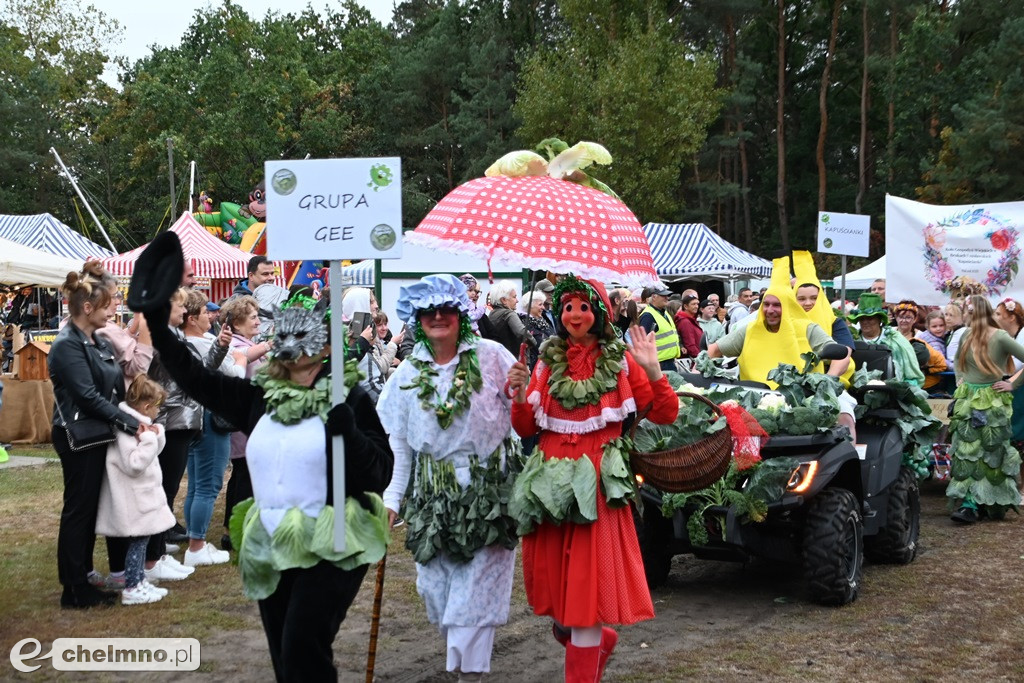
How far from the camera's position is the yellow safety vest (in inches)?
493

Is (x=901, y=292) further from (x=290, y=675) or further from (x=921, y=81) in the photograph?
(x=921, y=81)

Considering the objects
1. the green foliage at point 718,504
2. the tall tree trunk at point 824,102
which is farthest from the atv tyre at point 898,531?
the tall tree trunk at point 824,102

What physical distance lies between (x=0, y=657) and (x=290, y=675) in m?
2.74

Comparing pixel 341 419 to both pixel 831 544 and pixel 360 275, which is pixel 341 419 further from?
pixel 360 275

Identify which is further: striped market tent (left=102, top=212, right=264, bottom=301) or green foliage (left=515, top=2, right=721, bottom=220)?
green foliage (left=515, top=2, right=721, bottom=220)

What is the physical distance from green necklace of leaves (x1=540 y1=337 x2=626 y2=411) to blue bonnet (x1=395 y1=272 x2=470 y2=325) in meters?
0.48

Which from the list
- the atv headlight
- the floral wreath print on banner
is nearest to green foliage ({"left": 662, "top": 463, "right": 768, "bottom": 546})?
the atv headlight

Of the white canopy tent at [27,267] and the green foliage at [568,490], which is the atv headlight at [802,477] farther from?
the white canopy tent at [27,267]

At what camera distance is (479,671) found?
189 inches

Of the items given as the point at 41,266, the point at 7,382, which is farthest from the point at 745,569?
the point at 41,266

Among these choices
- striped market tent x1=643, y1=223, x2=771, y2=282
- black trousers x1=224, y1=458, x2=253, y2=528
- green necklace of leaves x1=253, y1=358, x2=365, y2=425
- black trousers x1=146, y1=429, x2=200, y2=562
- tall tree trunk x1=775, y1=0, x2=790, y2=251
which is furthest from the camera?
tall tree trunk x1=775, y1=0, x2=790, y2=251

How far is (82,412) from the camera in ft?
21.2

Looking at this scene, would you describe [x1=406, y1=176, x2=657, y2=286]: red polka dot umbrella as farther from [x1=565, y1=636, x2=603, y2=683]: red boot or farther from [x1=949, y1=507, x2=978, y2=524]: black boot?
[x1=949, y1=507, x2=978, y2=524]: black boot

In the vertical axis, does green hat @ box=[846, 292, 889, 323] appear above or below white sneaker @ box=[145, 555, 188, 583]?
above
